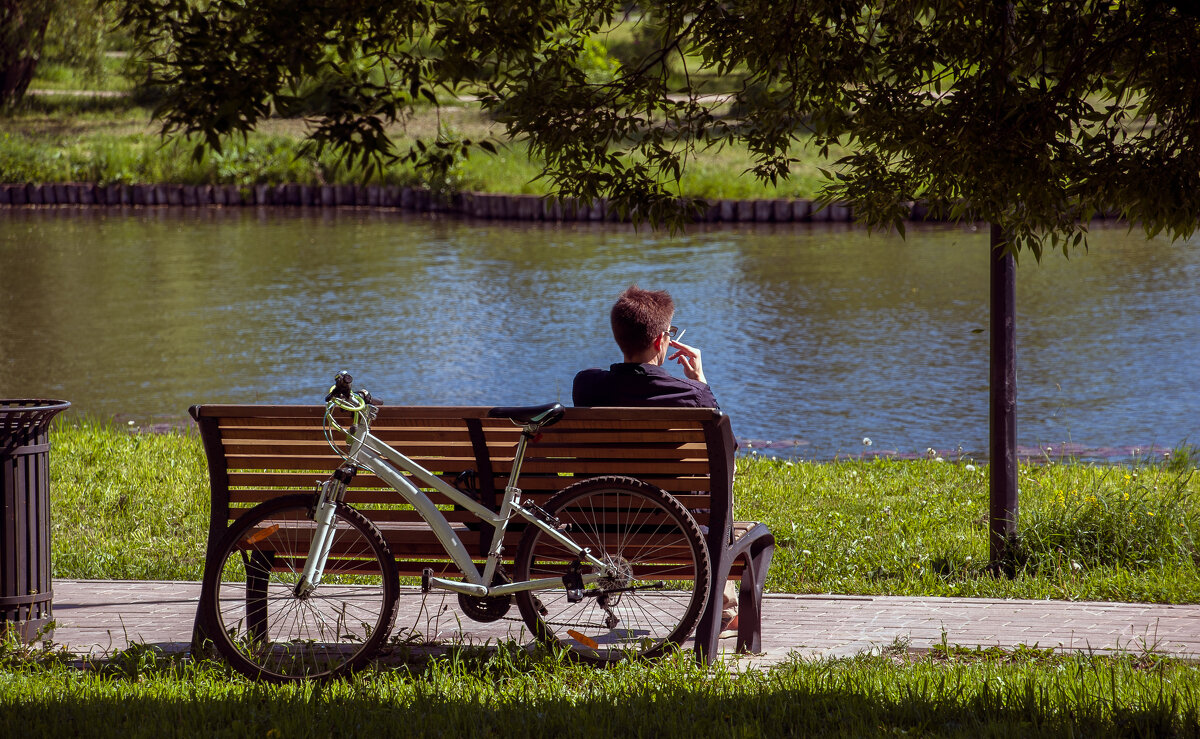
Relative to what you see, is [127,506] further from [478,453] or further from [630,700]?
[630,700]

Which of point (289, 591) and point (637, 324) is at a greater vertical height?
point (637, 324)

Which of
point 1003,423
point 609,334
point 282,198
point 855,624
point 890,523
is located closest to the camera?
point 855,624

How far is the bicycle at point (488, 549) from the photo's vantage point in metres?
4.44

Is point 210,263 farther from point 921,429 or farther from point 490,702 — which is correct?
point 490,702

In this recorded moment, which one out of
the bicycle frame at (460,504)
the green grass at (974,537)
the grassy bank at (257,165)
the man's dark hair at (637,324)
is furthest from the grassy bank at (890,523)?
the grassy bank at (257,165)

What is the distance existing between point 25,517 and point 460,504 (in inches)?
67.9

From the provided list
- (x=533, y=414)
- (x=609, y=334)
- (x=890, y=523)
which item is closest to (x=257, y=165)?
(x=609, y=334)

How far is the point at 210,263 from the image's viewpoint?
24.2 meters

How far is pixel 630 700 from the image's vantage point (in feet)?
13.3

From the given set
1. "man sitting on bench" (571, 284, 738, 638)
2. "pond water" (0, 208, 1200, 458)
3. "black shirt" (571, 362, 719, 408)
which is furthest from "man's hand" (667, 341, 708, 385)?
"pond water" (0, 208, 1200, 458)

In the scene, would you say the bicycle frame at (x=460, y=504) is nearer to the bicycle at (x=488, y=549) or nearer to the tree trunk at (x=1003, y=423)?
the bicycle at (x=488, y=549)

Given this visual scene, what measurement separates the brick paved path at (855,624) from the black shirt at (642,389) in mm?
971

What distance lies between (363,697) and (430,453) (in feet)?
3.05

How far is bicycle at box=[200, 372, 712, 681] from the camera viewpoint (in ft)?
14.6
